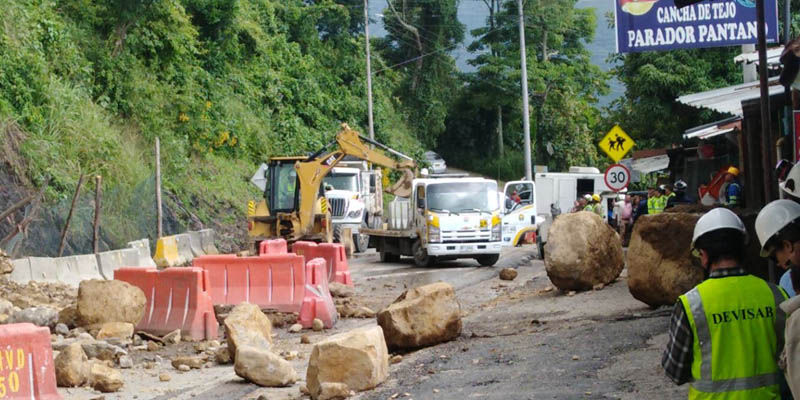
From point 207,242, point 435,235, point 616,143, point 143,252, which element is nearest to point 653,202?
point 616,143

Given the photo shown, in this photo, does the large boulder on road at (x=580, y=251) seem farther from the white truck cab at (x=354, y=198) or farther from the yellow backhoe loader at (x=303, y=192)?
the white truck cab at (x=354, y=198)

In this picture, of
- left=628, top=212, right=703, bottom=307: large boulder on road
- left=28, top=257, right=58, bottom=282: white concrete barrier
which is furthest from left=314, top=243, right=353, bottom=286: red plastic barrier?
left=628, top=212, right=703, bottom=307: large boulder on road

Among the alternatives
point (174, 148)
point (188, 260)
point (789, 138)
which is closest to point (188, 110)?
point (174, 148)

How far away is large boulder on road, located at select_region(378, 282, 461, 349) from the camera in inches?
445

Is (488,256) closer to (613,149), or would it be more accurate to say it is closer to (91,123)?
(613,149)

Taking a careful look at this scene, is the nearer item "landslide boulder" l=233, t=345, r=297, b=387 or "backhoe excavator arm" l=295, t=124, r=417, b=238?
"landslide boulder" l=233, t=345, r=297, b=387

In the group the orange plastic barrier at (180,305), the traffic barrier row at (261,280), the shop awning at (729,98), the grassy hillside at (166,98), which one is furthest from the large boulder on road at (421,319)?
the grassy hillside at (166,98)

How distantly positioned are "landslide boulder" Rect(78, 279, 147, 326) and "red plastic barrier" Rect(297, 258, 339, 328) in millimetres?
2221

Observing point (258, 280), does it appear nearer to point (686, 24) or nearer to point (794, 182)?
point (686, 24)

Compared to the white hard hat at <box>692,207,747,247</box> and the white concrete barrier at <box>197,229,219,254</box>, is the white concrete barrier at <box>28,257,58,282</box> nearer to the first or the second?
the white concrete barrier at <box>197,229,219,254</box>

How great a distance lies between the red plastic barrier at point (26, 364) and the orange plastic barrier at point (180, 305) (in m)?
4.32

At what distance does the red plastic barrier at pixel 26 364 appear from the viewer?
820 cm

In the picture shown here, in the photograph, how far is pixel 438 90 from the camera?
67188 millimetres

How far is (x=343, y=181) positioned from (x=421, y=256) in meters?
9.18
